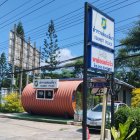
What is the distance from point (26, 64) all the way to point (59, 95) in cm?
1929

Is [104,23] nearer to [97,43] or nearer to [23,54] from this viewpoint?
[97,43]

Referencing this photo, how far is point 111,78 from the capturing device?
8.89 meters

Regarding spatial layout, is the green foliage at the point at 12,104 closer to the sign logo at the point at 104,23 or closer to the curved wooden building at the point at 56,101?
the curved wooden building at the point at 56,101

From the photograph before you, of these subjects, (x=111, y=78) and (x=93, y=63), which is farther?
(x=111, y=78)

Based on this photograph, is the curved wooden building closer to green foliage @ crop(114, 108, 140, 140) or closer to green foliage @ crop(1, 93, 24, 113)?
green foliage @ crop(1, 93, 24, 113)

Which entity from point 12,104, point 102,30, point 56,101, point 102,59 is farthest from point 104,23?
point 12,104

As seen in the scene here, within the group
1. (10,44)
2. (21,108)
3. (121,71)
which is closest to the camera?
(21,108)

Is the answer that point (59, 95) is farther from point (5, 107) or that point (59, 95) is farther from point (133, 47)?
point (133, 47)

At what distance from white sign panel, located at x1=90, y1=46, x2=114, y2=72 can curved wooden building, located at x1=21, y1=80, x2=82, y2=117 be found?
18.4 meters

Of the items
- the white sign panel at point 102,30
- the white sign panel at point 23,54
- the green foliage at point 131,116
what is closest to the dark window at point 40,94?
the white sign panel at point 23,54

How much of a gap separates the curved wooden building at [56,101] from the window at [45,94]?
0.13 metres

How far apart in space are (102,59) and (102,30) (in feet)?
2.20

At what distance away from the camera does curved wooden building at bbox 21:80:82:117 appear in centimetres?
2714

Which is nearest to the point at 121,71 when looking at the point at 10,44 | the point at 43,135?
the point at 10,44
